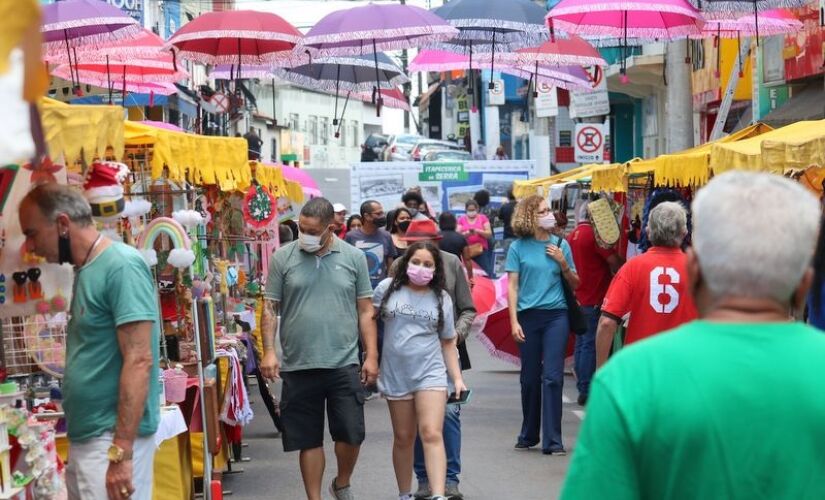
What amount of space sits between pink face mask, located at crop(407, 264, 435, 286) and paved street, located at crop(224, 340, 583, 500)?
67.8 inches

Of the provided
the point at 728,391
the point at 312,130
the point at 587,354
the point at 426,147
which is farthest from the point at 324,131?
the point at 728,391

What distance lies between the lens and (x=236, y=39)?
16422 mm

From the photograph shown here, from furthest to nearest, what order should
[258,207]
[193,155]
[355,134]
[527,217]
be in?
[355,134] → [258,207] → [527,217] → [193,155]

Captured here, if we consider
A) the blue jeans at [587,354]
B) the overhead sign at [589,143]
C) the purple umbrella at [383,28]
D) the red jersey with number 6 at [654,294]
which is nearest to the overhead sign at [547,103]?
the overhead sign at [589,143]

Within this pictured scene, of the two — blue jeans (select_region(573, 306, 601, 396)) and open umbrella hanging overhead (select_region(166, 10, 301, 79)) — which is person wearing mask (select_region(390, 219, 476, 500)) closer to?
blue jeans (select_region(573, 306, 601, 396))

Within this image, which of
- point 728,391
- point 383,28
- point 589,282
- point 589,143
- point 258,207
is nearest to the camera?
point 728,391

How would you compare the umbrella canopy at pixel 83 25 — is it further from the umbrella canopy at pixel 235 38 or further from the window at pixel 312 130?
the window at pixel 312 130

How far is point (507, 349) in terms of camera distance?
1473 centimetres

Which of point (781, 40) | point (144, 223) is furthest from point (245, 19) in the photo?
point (781, 40)

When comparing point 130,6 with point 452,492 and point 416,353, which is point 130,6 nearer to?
point 452,492

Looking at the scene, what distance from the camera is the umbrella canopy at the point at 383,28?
1482 centimetres

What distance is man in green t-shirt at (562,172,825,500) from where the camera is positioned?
2982 millimetres

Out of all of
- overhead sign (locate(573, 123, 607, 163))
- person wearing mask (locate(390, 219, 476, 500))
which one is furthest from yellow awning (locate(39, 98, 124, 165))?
overhead sign (locate(573, 123, 607, 163))

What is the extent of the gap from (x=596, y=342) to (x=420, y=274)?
116 cm
